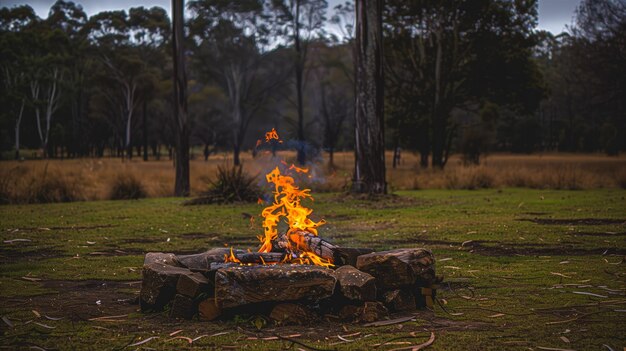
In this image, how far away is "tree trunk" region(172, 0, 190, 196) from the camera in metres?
20.0

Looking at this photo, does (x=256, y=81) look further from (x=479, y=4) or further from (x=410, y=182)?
(x=410, y=182)

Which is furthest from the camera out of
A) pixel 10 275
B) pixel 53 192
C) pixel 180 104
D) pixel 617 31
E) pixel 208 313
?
pixel 617 31

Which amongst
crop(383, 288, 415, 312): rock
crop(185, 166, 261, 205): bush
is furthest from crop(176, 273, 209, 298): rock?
crop(185, 166, 261, 205): bush

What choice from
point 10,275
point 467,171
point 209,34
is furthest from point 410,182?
point 209,34

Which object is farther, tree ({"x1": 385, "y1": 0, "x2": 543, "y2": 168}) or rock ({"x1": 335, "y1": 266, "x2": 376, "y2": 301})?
tree ({"x1": 385, "y1": 0, "x2": 543, "y2": 168})

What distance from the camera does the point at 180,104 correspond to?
2003cm

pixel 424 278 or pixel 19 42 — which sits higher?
pixel 19 42

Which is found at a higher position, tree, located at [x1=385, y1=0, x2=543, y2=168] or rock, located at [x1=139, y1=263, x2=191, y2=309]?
tree, located at [x1=385, y1=0, x2=543, y2=168]

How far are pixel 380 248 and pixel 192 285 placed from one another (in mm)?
3965

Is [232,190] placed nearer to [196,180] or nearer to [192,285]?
[196,180]

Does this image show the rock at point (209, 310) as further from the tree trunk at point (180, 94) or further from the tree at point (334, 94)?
the tree at point (334, 94)

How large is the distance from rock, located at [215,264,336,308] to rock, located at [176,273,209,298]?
232 millimetres

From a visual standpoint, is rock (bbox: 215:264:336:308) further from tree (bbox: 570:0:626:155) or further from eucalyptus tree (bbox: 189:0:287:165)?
eucalyptus tree (bbox: 189:0:287:165)

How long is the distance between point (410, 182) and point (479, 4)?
11.3m
